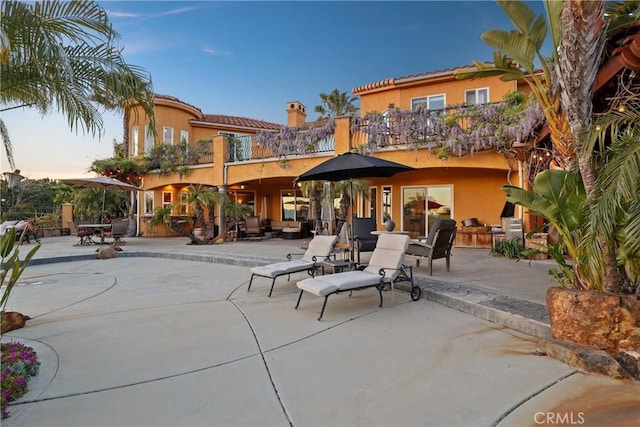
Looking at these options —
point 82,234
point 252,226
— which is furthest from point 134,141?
point 252,226

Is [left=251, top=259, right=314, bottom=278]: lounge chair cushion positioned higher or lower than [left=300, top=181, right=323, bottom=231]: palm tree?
lower

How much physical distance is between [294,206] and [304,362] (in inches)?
610

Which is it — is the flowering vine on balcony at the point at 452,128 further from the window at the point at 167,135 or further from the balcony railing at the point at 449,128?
the window at the point at 167,135

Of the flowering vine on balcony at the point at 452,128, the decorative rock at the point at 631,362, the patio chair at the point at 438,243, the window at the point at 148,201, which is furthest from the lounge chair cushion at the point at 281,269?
the window at the point at 148,201

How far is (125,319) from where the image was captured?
15.1ft

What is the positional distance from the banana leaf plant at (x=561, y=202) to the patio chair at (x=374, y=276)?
2004 millimetres

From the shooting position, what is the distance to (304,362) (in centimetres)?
324

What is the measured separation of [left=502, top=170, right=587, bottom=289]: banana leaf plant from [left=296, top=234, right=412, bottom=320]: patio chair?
6.58 feet

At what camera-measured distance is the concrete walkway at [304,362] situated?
2.42 m

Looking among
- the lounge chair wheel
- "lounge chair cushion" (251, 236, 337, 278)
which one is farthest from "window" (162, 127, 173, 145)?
the lounge chair wheel

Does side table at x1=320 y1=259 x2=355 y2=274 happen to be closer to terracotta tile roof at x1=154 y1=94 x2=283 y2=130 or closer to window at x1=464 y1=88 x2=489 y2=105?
window at x1=464 y1=88 x2=489 y2=105

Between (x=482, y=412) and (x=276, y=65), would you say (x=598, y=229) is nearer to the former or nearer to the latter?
(x=482, y=412)

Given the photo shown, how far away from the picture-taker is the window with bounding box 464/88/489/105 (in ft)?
44.8

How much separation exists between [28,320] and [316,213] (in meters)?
9.56
